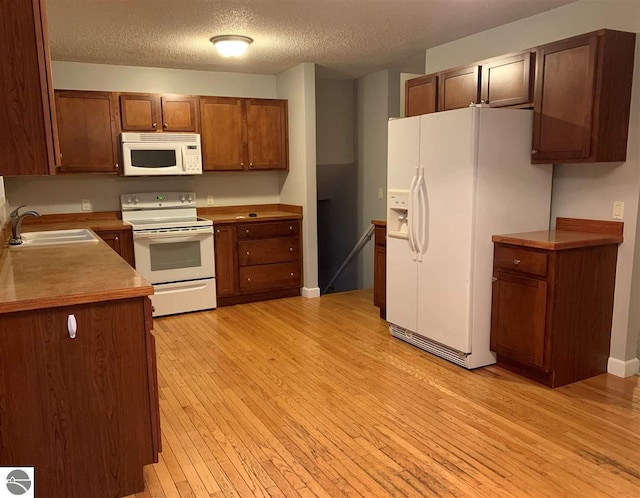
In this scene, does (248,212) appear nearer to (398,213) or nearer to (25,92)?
(398,213)

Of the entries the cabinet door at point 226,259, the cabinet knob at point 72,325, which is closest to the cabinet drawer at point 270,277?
the cabinet door at point 226,259

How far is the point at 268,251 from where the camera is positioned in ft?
17.3

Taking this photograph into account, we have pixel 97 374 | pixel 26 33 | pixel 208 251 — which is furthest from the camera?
pixel 208 251

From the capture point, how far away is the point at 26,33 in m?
1.82

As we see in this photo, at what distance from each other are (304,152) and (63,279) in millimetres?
3426

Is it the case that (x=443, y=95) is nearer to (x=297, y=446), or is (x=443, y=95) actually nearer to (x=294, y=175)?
(x=294, y=175)

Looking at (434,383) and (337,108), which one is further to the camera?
(337,108)

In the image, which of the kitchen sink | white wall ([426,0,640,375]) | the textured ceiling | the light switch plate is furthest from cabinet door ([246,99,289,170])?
the light switch plate

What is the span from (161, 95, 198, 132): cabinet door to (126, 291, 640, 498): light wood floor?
2.25 meters

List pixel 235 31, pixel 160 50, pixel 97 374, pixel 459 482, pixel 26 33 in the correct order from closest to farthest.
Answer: pixel 26 33
pixel 97 374
pixel 459 482
pixel 235 31
pixel 160 50

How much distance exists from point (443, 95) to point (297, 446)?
278 cm

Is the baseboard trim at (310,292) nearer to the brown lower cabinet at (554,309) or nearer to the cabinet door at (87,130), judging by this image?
the cabinet door at (87,130)

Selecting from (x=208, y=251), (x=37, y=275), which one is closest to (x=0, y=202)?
(x=37, y=275)

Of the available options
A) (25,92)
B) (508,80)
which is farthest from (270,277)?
(25,92)
